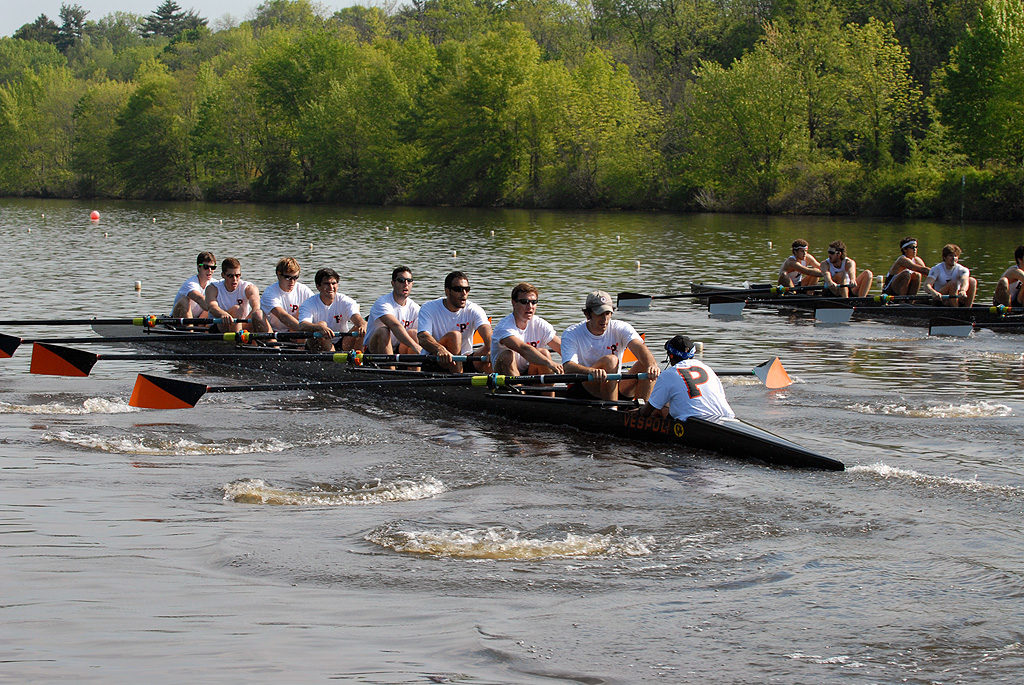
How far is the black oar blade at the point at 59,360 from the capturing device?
46.2ft

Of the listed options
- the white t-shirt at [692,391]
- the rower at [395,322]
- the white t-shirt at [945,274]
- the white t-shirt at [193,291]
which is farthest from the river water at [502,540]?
the white t-shirt at [945,274]

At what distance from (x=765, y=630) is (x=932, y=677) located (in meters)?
0.97

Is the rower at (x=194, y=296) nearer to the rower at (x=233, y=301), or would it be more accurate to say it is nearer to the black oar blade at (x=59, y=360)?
the rower at (x=233, y=301)

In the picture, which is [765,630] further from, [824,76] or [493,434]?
[824,76]

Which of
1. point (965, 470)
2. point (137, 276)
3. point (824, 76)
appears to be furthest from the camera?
point (824, 76)

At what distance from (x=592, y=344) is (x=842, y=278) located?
11.5m

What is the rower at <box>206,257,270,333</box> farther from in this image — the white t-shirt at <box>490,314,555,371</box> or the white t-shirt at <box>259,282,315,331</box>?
the white t-shirt at <box>490,314,555,371</box>

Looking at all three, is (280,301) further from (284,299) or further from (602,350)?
(602,350)

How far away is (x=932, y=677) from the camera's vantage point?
5934mm

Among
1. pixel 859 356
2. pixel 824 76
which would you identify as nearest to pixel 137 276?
pixel 859 356

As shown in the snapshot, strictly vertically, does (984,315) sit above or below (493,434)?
above

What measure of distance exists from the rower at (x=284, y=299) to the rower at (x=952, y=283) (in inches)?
450

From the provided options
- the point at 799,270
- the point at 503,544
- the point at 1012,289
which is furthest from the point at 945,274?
the point at 503,544

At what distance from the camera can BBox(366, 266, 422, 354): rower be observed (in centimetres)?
1364
